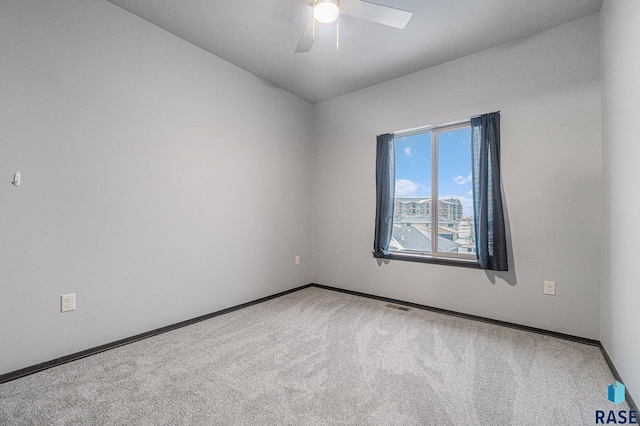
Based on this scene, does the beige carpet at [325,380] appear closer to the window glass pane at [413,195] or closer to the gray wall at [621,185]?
the gray wall at [621,185]

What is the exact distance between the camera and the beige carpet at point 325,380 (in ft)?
4.80

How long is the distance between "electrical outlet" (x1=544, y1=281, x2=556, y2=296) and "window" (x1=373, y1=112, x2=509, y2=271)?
0.32 m

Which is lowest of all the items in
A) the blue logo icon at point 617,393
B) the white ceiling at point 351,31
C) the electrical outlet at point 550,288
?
the blue logo icon at point 617,393

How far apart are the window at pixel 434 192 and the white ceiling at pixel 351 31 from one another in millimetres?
773

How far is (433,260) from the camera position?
3.12m

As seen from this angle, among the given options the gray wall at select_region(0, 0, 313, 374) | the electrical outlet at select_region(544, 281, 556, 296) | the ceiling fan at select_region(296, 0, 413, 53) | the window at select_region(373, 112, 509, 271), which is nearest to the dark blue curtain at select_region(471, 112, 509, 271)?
the window at select_region(373, 112, 509, 271)

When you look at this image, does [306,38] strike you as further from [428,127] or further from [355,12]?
[428,127]

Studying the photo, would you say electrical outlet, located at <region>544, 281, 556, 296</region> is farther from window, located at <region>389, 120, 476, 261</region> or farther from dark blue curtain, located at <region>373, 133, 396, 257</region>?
dark blue curtain, located at <region>373, 133, 396, 257</region>

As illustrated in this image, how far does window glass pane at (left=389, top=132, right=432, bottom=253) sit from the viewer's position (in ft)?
10.8

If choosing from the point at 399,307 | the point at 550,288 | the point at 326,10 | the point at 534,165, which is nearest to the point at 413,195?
the point at 534,165

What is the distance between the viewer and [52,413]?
4.78ft

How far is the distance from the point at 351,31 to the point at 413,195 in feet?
5.99

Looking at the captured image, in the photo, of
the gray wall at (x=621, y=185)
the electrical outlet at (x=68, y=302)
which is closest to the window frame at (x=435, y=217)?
the gray wall at (x=621, y=185)

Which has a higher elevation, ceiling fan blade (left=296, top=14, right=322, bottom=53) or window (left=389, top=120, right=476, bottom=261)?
ceiling fan blade (left=296, top=14, right=322, bottom=53)
